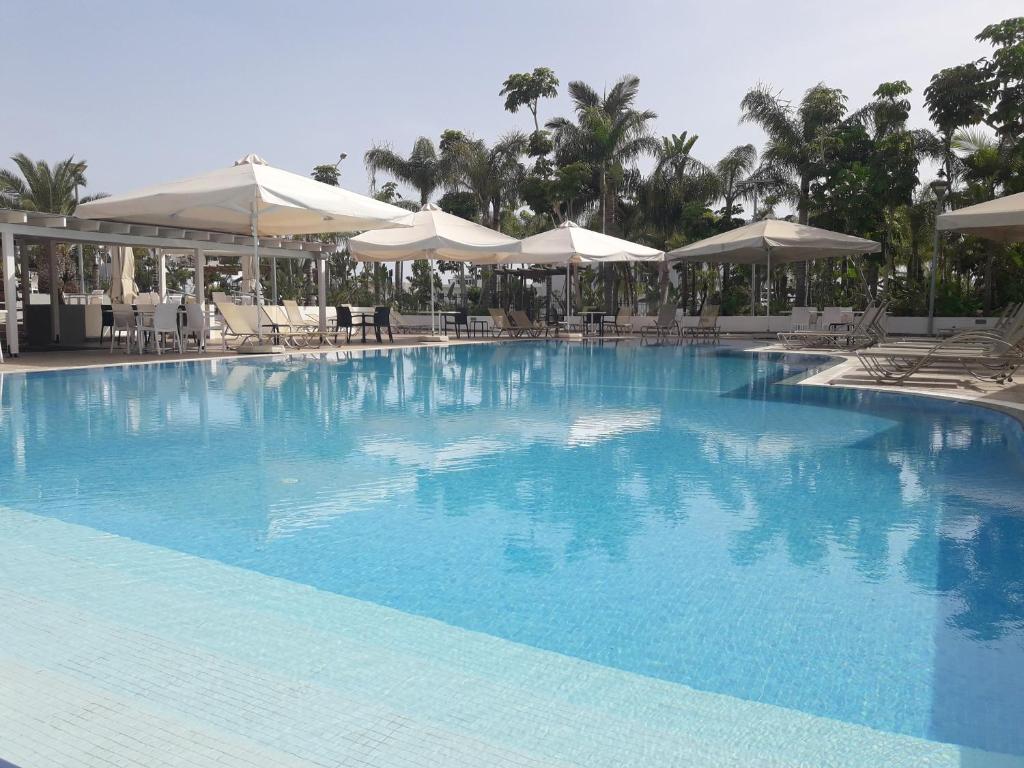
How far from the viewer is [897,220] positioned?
23.8 m

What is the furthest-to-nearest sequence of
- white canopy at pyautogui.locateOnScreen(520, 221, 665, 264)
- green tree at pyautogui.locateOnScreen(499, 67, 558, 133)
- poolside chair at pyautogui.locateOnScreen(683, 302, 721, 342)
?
green tree at pyautogui.locateOnScreen(499, 67, 558, 133) < poolside chair at pyautogui.locateOnScreen(683, 302, 721, 342) < white canopy at pyautogui.locateOnScreen(520, 221, 665, 264)

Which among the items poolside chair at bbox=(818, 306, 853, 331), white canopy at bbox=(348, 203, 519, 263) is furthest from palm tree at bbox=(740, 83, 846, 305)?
white canopy at bbox=(348, 203, 519, 263)

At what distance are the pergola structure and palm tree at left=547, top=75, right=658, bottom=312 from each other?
12646 mm

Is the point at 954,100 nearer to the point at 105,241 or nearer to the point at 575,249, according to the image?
the point at 575,249

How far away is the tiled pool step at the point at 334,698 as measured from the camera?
2061 mm

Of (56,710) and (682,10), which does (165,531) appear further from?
(682,10)

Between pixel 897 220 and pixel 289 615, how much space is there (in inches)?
981

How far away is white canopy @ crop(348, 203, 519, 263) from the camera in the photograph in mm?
17953

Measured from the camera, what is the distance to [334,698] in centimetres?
235

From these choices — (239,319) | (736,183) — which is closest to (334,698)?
(239,319)

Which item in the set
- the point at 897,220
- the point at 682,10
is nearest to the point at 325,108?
the point at 682,10

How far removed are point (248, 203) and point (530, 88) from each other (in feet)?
74.2

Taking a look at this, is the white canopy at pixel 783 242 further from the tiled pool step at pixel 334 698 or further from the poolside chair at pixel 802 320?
the tiled pool step at pixel 334 698

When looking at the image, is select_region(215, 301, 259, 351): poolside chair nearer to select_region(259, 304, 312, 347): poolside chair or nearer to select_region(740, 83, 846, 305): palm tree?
select_region(259, 304, 312, 347): poolside chair
